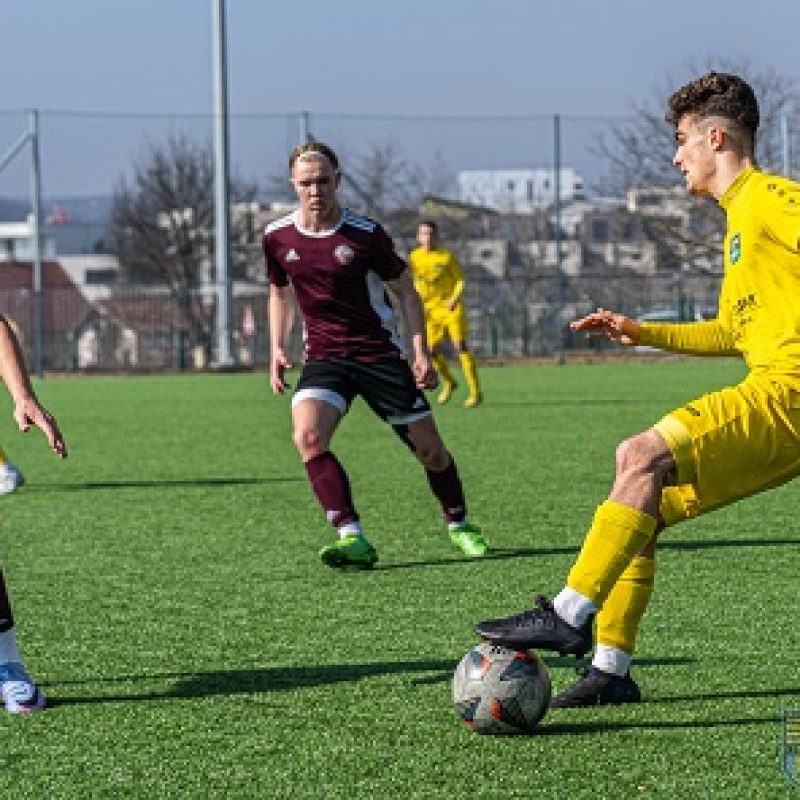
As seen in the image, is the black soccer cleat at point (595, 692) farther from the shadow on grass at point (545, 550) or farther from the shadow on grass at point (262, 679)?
the shadow on grass at point (545, 550)

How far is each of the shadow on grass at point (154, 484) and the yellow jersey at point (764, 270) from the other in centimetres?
815

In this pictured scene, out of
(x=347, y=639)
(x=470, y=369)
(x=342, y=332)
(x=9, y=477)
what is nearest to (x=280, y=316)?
(x=342, y=332)

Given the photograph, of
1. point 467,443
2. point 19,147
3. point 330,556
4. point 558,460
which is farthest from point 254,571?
point 19,147

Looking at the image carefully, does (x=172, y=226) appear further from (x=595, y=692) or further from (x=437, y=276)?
(x=595, y=692)

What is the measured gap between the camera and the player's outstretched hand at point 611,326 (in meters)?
5.68

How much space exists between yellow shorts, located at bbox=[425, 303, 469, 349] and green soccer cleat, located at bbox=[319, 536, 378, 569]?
1305cm

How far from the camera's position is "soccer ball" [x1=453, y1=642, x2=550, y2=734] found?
5129 mm

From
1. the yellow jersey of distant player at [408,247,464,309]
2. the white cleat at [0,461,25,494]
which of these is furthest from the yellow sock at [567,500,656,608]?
the yellow jersey of distant player at [408,247,464,309]

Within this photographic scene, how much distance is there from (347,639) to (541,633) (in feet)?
5.81

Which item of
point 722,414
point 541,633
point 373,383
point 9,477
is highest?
point 722,414

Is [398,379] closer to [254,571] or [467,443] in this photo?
[254,571]

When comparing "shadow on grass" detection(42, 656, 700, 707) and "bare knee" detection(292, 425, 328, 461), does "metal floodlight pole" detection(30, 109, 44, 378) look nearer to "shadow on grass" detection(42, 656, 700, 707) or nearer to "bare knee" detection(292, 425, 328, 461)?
"bare knee" detection(292, 425, 328, 461)

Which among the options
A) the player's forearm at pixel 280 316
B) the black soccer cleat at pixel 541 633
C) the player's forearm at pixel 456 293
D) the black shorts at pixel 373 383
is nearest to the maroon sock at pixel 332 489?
the black shorts at pixel 373 383

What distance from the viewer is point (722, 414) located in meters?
5.12
